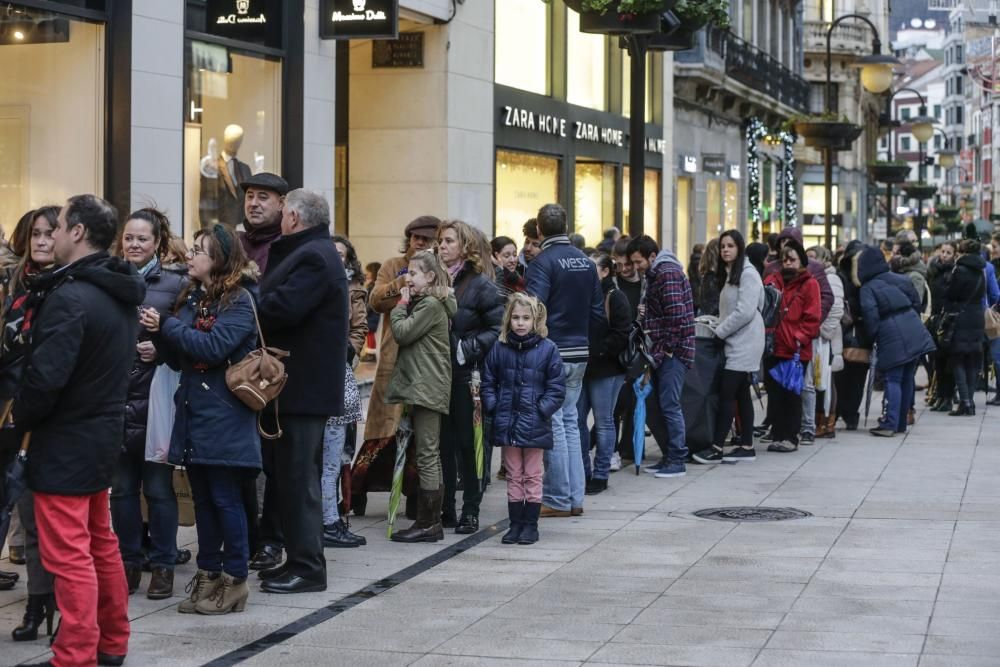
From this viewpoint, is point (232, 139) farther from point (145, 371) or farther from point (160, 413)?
point (160, 413)

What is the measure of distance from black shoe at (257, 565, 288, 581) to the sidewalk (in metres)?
0.16

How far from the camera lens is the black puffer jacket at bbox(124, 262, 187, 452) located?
330 inches

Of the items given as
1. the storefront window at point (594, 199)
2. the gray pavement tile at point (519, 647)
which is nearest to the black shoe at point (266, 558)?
the gray pavement tile at point (519, 647)

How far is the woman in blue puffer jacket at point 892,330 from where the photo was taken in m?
16.8

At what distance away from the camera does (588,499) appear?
40.2 feet

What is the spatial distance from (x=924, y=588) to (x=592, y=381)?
157 inches

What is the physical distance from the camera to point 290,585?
865cm

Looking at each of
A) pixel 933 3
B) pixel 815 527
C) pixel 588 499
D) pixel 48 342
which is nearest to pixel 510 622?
pixel 48 342

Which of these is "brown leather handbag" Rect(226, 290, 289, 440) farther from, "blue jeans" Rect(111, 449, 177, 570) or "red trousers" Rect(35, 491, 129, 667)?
"red trousers" Rect(35, 491, 129, 667)

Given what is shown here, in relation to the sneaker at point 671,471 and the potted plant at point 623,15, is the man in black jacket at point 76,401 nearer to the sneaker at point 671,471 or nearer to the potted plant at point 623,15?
the sneaker at point 671,471

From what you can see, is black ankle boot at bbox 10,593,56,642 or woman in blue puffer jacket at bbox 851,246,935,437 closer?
black ankle boot at bbox 10,593,56,642

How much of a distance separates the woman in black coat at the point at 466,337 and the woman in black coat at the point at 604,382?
70.7 inches

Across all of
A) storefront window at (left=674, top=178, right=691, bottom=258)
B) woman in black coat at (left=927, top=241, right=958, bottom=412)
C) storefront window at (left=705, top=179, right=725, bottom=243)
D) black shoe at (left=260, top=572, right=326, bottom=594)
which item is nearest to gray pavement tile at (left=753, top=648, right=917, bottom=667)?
black shoe at (left=260, top=572, right=326, bottom=594)

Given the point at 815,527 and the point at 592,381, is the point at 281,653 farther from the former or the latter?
the point at 592,381
